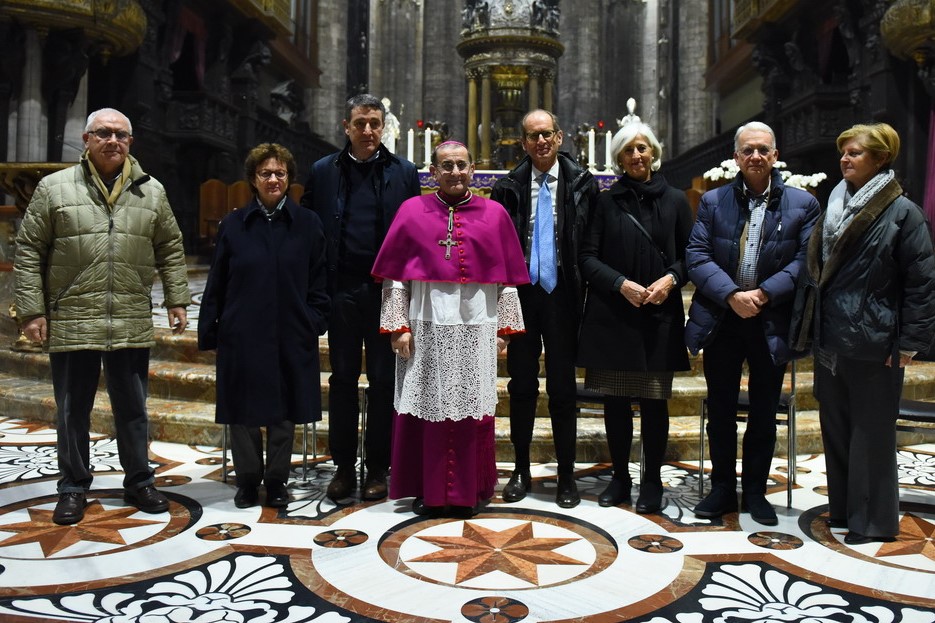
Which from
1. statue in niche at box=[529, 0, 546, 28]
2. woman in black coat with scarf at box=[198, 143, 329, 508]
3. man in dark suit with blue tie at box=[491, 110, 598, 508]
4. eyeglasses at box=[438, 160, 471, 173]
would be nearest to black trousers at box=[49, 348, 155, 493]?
woman in black coat with scarf at box=[198, 143, 329, 508]

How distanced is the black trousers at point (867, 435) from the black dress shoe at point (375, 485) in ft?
5.98

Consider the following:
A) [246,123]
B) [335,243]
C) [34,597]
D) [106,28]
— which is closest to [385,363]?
[335,243]

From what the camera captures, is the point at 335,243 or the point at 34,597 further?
the point at 335,243

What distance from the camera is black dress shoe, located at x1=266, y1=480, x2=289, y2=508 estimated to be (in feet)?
10.3

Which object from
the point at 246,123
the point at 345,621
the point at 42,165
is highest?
the point at 246,123

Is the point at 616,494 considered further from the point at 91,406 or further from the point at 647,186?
the point at 91,406

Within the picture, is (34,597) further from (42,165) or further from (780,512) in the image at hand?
(42,165)

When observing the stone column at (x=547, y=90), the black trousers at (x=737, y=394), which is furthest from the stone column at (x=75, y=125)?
the black trousers at (x=737, y=394)

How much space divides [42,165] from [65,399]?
2.35 meters

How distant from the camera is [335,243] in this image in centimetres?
323

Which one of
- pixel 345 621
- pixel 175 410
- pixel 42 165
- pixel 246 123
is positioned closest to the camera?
pixel 345 621

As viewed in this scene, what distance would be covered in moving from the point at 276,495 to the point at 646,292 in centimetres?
172

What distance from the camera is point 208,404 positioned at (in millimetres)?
4539

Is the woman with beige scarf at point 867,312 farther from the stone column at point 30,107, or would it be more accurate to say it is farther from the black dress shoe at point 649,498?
the stone column at point 30,107
